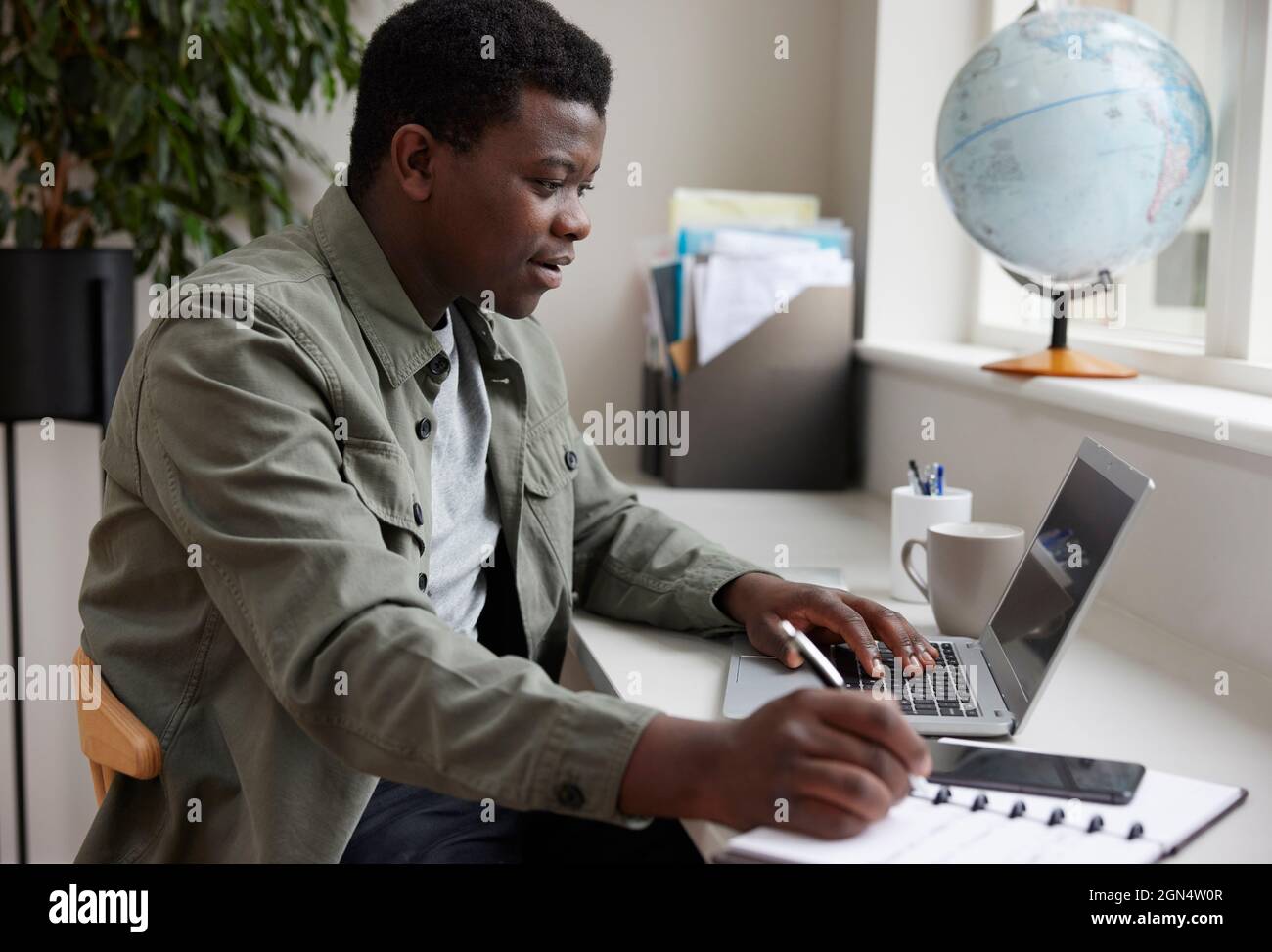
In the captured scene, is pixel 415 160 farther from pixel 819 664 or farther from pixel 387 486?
pixel 819 664

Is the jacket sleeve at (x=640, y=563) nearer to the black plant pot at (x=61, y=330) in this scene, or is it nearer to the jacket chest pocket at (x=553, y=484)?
the jacket chest pocket at (x=553, y=484)

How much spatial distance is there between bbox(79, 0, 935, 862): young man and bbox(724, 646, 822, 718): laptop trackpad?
0.05ft

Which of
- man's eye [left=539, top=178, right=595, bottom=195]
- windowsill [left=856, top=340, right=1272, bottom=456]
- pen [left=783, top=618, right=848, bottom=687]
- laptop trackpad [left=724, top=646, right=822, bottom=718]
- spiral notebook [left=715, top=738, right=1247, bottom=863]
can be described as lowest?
laptop trackpad [left=724, top=646, right=822, bottom=718]

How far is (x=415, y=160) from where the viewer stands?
3.51 ft

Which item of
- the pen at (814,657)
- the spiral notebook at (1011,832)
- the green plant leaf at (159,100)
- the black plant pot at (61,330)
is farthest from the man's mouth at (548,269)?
the black plant pot at (61,330)

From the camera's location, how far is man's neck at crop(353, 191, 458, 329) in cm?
109

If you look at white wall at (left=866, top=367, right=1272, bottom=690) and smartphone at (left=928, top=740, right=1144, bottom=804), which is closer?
smartphone at (left=928, top=740, right=1144, bottom=804)

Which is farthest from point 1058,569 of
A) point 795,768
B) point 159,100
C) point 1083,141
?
point 159,100

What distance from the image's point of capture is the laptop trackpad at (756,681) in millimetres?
940

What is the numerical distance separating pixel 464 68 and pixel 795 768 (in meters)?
0.65

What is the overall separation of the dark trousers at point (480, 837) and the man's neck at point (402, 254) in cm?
43

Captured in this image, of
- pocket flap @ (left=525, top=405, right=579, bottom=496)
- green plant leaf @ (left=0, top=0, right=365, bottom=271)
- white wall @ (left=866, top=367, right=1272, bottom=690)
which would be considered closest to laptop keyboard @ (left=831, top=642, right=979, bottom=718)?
white wall @ (left=866, top=367, right=1272, bottom=690)

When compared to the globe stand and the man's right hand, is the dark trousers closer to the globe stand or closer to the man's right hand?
the man's right hand
